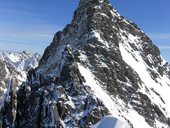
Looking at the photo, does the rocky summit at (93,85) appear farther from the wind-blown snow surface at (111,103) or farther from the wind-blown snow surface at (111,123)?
the wind-blown snow surface at (111,123)

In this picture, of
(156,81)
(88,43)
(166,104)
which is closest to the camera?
(88,43)

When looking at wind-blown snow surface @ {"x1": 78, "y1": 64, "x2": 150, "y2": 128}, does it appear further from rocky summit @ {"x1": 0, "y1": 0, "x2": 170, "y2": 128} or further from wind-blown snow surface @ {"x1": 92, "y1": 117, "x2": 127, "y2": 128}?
wind-blown snow surface @ {"x1": 92, "y1": 117, "x2": 127, "y2": 128}

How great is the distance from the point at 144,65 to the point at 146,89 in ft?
78.7

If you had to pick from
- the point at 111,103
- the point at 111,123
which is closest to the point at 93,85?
the point at 111,103

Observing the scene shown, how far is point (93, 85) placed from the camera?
122 meters

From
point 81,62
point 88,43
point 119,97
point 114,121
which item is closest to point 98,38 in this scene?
point 88,43

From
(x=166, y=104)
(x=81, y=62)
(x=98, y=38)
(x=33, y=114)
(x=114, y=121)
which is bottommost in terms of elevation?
(x=114, y=121)

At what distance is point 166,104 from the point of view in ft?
492

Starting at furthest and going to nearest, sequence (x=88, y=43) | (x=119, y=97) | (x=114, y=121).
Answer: (x=88, y=43)
(x=119, y=97)
(x=114, y=121)

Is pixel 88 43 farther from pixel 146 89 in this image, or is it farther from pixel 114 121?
pixel 114 121

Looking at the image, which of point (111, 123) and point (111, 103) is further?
point (111, 103)

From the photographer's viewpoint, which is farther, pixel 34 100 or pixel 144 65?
pixel 144 65

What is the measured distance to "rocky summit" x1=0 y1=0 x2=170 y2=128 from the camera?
112081 mm

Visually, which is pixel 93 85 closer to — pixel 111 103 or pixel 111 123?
pixel 111 103
